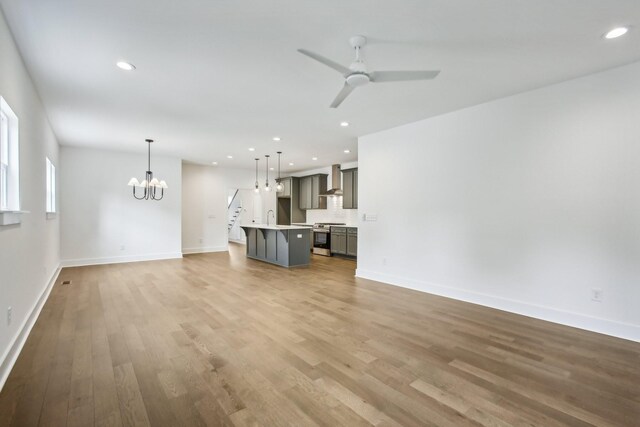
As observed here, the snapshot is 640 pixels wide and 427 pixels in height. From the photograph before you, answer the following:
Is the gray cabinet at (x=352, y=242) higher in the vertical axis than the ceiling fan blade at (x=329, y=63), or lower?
lower

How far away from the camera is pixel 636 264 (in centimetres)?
293

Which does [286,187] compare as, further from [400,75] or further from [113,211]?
[400,75]

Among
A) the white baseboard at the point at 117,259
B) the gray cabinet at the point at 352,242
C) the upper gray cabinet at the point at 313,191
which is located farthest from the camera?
the upper gray cabinet at the point at 313,191

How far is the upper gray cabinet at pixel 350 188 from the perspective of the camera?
26.5 feet

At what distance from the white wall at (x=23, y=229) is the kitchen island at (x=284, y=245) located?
395cm

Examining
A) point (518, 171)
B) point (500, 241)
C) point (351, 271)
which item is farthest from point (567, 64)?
point (351, 271)

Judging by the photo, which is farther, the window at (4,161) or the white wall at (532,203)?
the white wall at (532,203)

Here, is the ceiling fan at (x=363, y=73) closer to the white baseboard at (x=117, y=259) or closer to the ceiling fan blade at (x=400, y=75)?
the ceiling fan blade at (x=400, y=75)

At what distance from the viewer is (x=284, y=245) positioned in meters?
6.67

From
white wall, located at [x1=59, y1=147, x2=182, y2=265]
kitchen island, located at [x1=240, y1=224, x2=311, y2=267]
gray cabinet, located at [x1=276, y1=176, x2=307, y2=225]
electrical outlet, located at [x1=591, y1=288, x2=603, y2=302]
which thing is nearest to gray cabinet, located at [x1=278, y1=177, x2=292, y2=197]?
gray cabinet, located at [x1=276, y1=176, x2=307, y2=225]

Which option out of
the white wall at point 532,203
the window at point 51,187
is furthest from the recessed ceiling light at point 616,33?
the window at point 51,187

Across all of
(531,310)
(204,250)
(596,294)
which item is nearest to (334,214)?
(204,250)

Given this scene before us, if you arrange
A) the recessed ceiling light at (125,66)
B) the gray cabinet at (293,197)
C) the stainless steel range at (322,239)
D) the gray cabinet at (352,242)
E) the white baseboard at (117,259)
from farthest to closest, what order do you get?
the gray cabinet at (293,197) → the stainless steel range at (322,239) → the gray cabinet at (352,242) → the white baseboard at (117,259) → the recessed ceiling light at (125,66)

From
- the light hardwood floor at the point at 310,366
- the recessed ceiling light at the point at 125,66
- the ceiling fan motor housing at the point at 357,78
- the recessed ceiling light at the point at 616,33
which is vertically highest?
the recessed ceiling light at the point at 616,33
